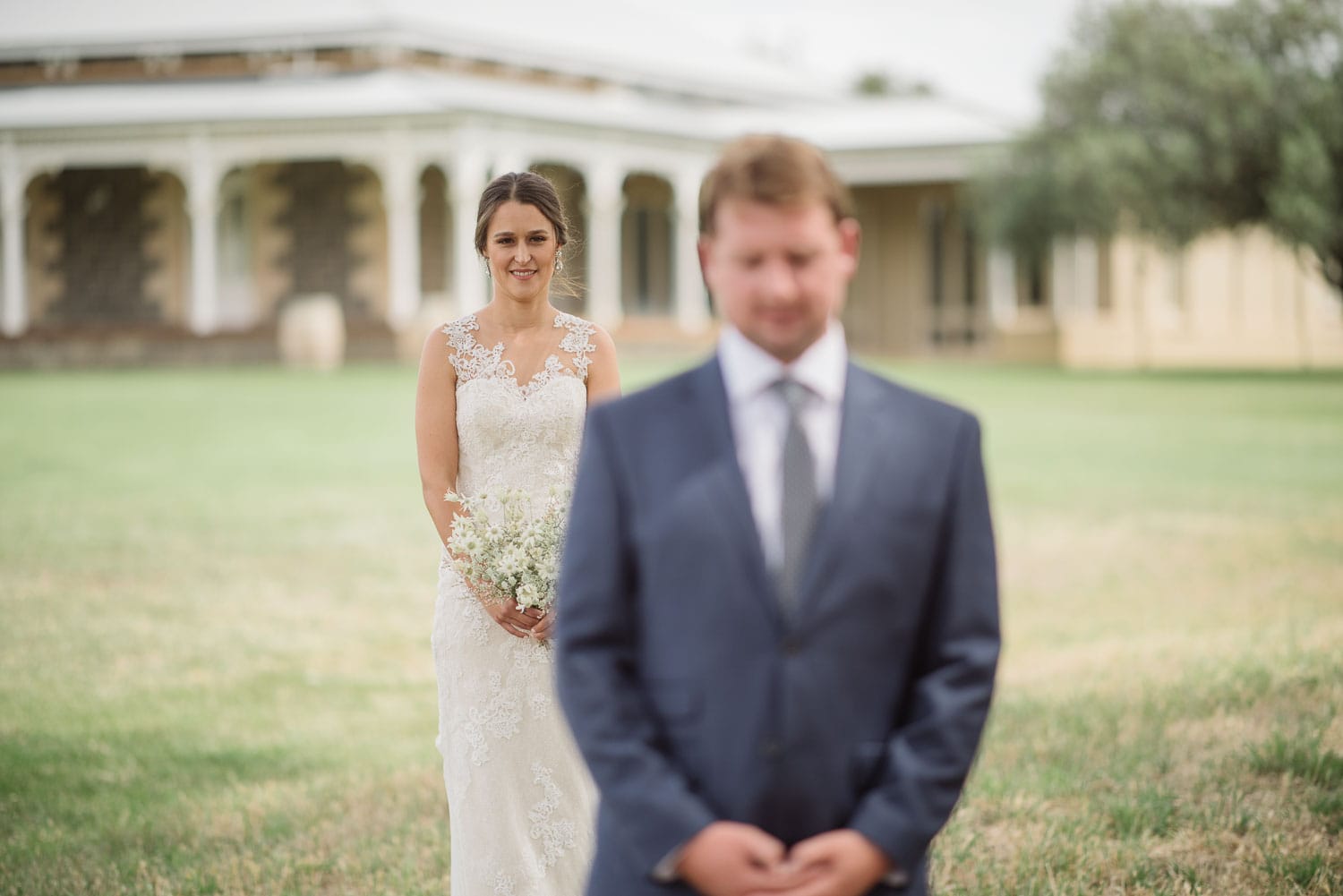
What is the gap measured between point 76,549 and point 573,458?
358 inches

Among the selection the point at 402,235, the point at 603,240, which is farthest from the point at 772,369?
the point at 603,240

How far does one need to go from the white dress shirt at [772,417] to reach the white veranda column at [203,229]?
30671 mm

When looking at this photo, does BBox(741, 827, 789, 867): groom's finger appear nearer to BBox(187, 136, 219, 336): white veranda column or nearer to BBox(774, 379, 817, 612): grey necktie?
BBox(774, 379, 817, 612): grey necktie

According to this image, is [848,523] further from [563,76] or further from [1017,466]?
[563,76]

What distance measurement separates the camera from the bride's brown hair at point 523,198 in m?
3.97

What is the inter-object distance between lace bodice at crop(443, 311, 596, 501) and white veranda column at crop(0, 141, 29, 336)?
101 ft

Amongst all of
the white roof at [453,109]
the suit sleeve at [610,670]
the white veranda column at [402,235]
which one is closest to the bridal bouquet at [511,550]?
the suit sleeve at [610,670]

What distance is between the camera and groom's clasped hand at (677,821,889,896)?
2252 millimetres

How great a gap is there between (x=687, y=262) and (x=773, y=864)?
1363 inches

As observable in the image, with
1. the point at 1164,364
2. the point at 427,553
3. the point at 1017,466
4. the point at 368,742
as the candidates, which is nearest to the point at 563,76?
the point at 1164,364

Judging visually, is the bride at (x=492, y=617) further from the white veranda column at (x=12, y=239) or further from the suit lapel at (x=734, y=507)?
the white veranda column at (x=12, y=239)

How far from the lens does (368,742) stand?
23.5 ft

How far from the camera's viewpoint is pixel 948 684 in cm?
238

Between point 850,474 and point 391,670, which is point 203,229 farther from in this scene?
point 850,474
